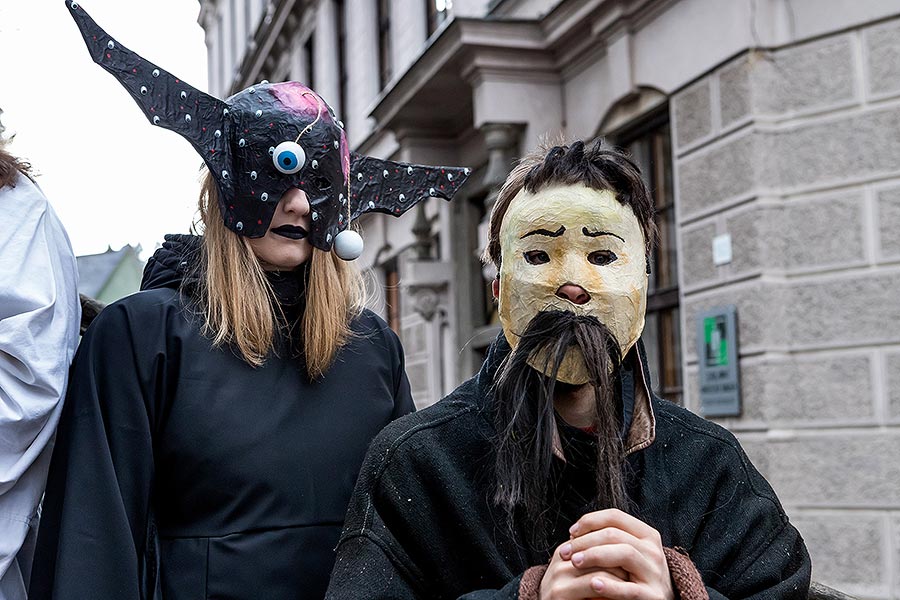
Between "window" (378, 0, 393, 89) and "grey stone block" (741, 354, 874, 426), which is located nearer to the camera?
"grey stone block" (741, 354, 874, 426)

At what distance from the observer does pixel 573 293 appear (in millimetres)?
2039

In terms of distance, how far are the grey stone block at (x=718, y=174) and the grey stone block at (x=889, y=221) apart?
2.25 feet

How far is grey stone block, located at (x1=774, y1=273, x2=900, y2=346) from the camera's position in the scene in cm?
548

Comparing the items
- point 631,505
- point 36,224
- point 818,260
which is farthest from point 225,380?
point 818,260

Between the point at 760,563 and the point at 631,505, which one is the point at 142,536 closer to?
the point at 631,505

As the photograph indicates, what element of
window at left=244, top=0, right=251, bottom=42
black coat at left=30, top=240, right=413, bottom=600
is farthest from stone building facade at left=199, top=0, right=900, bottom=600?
window at left=244, top=0, right=251, bottom=42

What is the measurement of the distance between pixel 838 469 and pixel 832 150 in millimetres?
1643

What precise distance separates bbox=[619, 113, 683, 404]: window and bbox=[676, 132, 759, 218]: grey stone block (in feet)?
1.47

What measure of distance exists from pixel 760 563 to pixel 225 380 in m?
1.17

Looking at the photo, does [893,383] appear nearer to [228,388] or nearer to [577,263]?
[577,263]

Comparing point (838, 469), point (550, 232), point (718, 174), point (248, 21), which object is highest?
point (248, 21)

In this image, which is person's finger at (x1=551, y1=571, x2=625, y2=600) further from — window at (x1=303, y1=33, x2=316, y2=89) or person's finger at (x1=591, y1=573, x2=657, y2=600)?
window at (x1=303, y1=33, x2=316, y2=89)

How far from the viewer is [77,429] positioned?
2.29m

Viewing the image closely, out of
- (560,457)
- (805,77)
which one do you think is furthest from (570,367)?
(805,77)
